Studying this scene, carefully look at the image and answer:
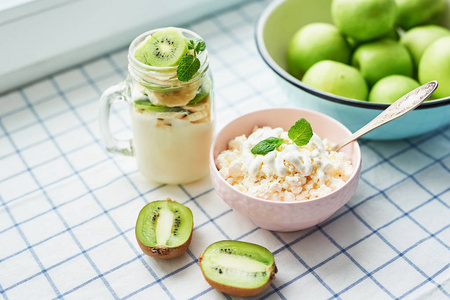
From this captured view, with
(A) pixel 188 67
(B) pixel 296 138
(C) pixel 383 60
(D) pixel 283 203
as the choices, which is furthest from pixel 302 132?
(C) pixel 383 60

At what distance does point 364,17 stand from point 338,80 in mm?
178

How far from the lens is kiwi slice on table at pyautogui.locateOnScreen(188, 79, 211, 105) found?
3.40 ft

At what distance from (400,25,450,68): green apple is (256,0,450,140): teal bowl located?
12cm

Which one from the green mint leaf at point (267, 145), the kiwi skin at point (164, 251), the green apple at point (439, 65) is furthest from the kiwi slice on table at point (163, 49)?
the green apple at point (439, 65)

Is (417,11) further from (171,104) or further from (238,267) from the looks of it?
(238,267)

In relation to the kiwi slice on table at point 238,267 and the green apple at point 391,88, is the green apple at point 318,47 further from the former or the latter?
the kiwi slice on table at point 238,267

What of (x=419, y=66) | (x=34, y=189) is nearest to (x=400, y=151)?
(x=419, y=66)

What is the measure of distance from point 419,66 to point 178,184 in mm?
632

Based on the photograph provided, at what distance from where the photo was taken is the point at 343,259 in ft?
3.29

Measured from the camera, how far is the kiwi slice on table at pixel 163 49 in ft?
3.25

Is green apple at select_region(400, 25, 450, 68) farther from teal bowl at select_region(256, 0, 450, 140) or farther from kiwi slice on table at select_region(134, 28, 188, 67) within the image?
kiwi slice on table at select_region(134, 28, 188, 67)

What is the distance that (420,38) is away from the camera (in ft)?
4.24

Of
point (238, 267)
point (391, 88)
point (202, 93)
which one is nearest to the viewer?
point (238, 267)

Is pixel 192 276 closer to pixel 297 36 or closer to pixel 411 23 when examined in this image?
pixel 297 36
